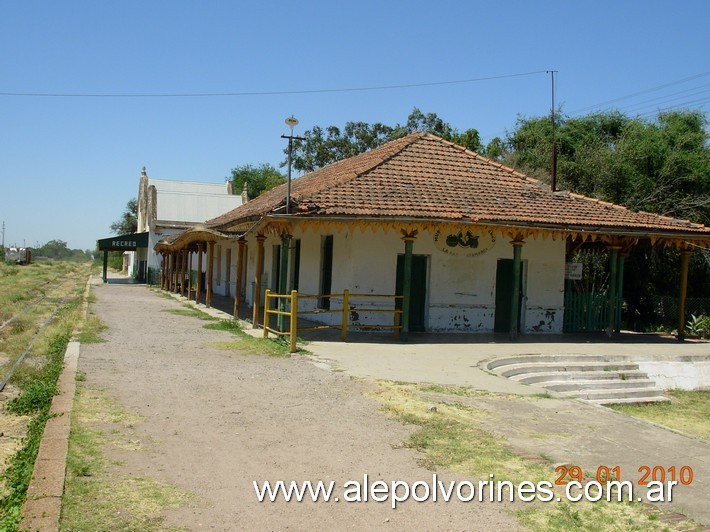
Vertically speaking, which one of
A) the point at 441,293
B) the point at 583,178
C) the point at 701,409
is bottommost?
the point at 701,409

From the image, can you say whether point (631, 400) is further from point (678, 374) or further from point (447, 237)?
point (447, 237)

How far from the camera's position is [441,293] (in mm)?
16281

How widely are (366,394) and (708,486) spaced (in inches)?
167

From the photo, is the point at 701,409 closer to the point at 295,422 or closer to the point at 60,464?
the point at 295,422

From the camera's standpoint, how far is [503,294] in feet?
55.5

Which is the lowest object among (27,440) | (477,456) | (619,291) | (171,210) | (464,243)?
(27,440)

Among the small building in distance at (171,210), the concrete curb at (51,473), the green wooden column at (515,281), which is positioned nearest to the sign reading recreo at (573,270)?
the green wooden column at (515,281)

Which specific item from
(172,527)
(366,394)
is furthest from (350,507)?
(366,394)

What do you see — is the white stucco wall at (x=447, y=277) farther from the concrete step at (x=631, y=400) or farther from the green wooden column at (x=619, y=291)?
the concrete step at (x=631, y=400)

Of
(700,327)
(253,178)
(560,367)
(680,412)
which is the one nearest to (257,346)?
A: (560,367)

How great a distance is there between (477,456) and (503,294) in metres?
11.0

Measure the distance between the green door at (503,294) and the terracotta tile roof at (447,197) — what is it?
162 cm

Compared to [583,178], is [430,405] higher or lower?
lower

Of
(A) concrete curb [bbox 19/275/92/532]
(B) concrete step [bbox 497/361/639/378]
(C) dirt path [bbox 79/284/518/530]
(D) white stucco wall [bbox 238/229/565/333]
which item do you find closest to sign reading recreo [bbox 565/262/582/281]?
(D) white stucco wall [bbox 238/229/565/333]
